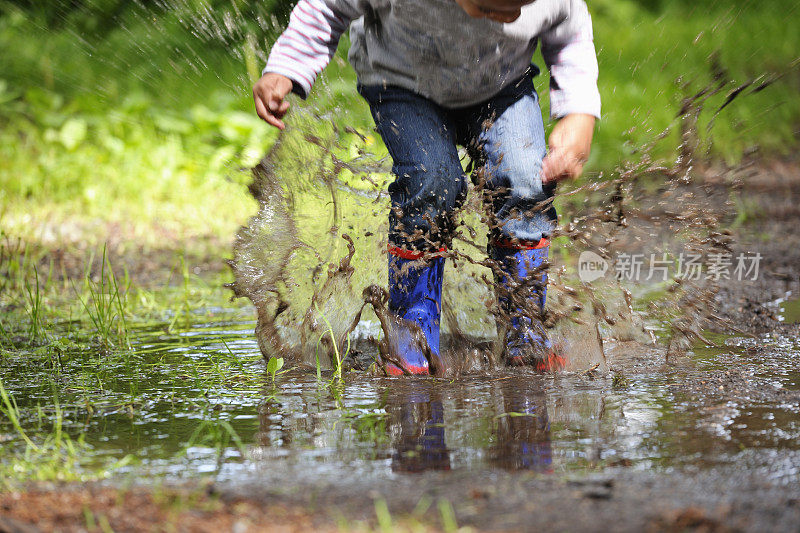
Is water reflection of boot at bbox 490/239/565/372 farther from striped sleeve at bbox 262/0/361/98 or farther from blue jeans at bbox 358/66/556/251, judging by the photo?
striped sleeve at bbox 262/0/361/98

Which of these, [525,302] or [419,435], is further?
[525,302]

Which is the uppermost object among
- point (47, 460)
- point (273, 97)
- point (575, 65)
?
point (575, 65)

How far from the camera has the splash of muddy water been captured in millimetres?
2607

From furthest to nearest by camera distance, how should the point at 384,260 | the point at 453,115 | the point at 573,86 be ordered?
the point at 384,260, the point at 453,115, the point at 573,86

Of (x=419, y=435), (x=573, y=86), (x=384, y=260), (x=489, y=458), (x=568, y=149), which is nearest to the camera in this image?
(x=489, y=458)

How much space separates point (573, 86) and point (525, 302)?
671 mm

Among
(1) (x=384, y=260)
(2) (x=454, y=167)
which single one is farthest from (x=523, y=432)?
(1) (x=384, y=260)

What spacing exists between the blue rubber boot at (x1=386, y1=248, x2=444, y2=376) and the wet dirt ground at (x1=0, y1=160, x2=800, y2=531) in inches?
5.3

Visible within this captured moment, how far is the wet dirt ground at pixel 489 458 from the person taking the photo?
1.35 meters

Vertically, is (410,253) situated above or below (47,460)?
above

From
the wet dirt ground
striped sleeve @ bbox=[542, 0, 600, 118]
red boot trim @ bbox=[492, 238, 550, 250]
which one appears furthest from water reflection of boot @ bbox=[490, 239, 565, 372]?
striped sleeve @ bbox=[542, 0, 600, 118]

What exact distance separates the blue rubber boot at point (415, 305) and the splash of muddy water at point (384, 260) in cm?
4

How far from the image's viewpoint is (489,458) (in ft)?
5.51

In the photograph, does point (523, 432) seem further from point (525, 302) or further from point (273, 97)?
point (273, 97)
